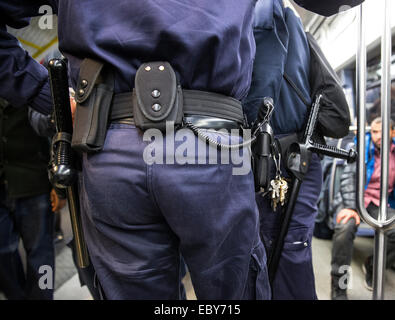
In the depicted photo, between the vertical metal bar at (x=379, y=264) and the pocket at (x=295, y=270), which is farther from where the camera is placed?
the pocket at (x=295, y=270)

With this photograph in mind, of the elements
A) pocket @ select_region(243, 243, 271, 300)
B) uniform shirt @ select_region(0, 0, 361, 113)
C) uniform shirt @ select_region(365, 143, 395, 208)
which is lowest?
pocket @ select_region(243, 243, 271, 300)

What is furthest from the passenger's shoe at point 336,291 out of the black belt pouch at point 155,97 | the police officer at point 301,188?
the black belt pouch at point 155,97

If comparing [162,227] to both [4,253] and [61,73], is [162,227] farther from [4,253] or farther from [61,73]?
[4,253]

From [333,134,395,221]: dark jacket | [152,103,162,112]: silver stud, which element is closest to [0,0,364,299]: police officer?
[152,103,162,112]: silver stud

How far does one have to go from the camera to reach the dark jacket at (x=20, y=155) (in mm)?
1085

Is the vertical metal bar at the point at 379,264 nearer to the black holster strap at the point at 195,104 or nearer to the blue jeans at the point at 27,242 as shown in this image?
the black holster strap at the point at 195,104

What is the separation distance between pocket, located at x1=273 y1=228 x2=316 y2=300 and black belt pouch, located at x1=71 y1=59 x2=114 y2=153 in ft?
2.45

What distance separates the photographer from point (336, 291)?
1.18 meters

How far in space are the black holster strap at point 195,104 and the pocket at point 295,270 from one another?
0.60m

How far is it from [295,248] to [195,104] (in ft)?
2.25

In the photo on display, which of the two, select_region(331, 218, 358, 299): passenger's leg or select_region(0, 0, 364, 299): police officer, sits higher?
select_region(0, 0, 364, 299): police officer

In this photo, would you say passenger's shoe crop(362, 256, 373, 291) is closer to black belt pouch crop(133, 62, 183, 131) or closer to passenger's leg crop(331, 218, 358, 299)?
passenger's leg crop(331, 218, 358, 299)

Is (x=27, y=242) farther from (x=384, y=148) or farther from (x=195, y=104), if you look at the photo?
(x=384, y=148)

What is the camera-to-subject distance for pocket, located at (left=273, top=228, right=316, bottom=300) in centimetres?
87
